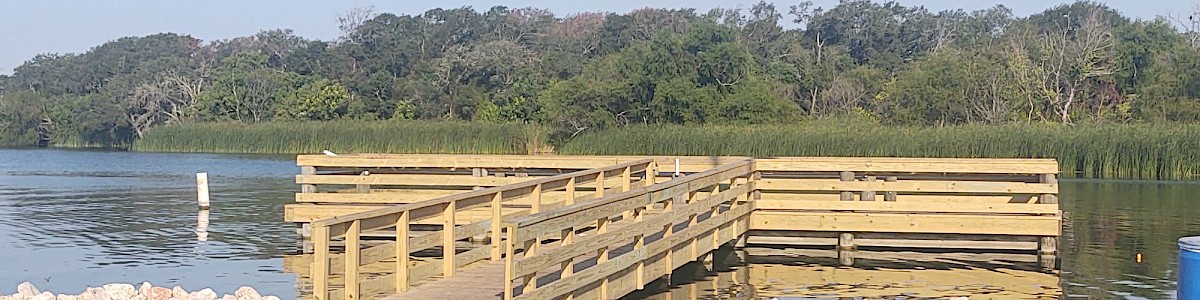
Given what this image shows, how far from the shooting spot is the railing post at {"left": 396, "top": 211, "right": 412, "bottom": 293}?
8516 millimetres

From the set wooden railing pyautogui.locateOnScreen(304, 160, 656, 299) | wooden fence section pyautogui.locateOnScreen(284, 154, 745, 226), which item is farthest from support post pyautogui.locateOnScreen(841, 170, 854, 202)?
wooden railing pyautogui.locateOnScreen(304, 160, 656, 299)

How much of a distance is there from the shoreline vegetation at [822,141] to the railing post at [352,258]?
84.4 ft

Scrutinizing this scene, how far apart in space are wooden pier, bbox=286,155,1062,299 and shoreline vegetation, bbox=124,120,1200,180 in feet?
50.7

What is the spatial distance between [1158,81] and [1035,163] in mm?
35936

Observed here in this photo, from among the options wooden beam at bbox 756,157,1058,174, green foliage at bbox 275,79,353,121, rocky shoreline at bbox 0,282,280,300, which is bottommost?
rocky shoreline at bbox 0,282,280,300

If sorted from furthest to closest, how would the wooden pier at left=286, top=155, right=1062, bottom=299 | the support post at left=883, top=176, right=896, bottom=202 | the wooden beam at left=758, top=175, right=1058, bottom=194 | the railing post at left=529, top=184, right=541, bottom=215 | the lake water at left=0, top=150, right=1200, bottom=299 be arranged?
1. the support post at left=883, top=176, right=896, bottom=202
2. the wooden beam at left=758, top=175, right=1058, bottom=194
3. the lake water at left=0, top=150, right=1200, bottom=299
4. the railing post at left=529, top=184, right=541, bottom=215
5. the wooden pier at left=286, top=155, right=1062, bottom=299

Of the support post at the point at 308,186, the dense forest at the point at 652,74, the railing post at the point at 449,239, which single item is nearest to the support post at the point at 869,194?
the support post at the point at 308,186

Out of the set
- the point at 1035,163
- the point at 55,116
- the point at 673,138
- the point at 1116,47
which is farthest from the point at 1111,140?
the point at 55,116

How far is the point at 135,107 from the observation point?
257 ft

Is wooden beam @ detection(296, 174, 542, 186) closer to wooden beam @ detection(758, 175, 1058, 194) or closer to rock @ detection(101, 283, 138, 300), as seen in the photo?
wooden beam @ detection(758, 175, 1058, 194)

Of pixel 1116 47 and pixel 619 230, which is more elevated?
pixel 1116 47

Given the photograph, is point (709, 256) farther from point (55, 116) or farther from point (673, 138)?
point (55, 116)

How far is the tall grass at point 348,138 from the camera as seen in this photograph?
4981 cm

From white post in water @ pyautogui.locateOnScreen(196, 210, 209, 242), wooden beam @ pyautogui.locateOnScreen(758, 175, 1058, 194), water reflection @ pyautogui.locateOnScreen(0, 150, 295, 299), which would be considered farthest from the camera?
white post in water @ pyautogui.locateOnScreen(196, 210, 209, 242)
